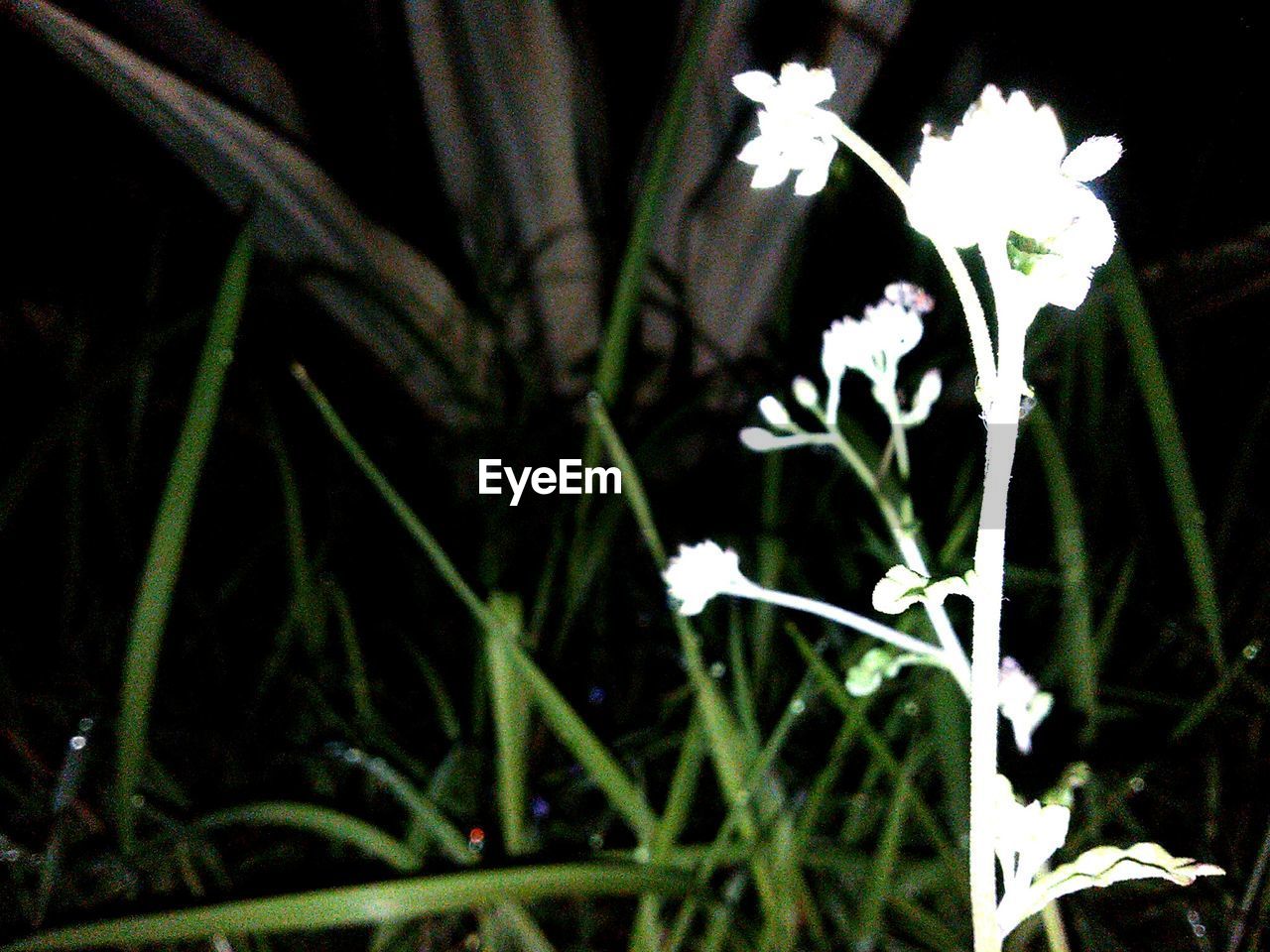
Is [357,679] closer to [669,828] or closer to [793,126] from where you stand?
[669,828]

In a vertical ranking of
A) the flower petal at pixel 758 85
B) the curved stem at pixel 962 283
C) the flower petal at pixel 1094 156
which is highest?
the flower petal at pixel 758 85

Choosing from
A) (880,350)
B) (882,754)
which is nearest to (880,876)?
(882,754)

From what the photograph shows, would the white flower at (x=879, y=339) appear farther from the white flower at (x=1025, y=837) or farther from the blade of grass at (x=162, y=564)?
the blade of grass at (x=162, y=564)

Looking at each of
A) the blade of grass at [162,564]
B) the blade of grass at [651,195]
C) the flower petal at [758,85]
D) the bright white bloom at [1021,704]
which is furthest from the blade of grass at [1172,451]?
the blade of grass at [162,564]

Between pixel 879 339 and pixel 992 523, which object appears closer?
pixel 992 523

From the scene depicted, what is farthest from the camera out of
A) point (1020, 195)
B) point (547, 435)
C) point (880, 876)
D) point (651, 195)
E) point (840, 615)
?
point (547, 435)
